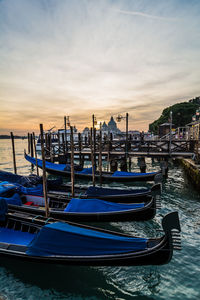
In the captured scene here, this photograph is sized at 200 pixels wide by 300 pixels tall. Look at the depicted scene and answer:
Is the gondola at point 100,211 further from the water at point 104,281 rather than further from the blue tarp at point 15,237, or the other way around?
the water at point 104,281

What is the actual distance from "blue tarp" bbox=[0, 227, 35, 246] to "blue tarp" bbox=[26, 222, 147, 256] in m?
0.93

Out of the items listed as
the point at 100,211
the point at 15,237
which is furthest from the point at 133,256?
the point at 15,237

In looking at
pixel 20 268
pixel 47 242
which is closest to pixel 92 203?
pixel 47 242

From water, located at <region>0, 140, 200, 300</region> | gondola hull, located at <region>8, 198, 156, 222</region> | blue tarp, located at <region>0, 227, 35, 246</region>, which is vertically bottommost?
water, located at <region>0, 140, 200, 300</region>

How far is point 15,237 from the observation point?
4965 millimetres

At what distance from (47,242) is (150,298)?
8.21 ft

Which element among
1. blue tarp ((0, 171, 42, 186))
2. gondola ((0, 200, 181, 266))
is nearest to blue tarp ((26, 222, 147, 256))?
gondola ((0, 200, 181, 266))

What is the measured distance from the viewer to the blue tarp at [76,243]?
3.73m

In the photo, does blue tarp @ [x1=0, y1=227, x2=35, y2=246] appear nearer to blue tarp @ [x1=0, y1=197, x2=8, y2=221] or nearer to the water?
blue tarp @ [x1=0, y1=197, x2=8, y2=221]

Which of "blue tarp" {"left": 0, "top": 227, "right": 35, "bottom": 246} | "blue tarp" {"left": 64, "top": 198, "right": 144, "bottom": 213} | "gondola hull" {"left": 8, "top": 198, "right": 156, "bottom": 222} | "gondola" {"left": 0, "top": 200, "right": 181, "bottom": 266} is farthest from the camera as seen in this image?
"blue tarp" {"left": 64, "top": 198, "right": 144, "bottom": 213}

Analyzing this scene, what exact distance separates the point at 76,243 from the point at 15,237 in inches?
89.4

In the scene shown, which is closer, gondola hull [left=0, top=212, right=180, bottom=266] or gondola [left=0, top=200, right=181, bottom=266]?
gondola hull [left=0, top=212, right=180, bottom=266]

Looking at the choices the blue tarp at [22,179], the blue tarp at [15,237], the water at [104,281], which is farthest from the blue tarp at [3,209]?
the blue tarp at [22,179]

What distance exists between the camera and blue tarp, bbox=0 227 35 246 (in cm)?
476
